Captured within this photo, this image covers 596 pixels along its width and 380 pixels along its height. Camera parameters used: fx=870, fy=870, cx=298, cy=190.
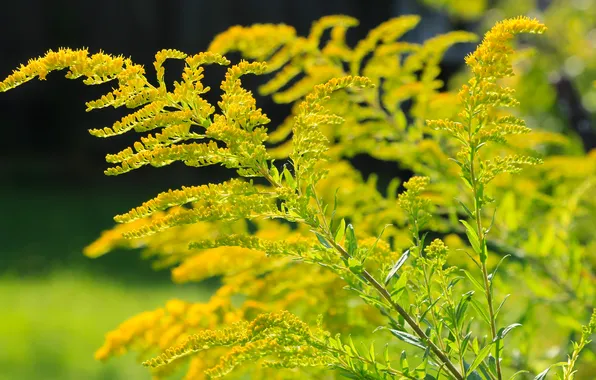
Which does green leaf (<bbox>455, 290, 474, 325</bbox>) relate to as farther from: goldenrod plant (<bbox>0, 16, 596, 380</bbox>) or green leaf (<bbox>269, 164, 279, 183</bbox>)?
green leaf (<bbox>269, 164, 279, 183</bbox>)

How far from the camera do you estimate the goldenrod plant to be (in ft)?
3.35

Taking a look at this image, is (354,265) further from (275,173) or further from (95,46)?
(95,46)

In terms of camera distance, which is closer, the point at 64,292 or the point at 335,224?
the point at 335,224

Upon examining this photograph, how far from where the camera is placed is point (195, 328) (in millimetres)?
1628

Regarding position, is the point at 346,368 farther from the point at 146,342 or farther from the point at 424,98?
the point at 424,98

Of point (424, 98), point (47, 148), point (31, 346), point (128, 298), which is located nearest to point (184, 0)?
point (47, 148)

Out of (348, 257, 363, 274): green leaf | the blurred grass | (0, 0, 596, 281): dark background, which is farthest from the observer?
(0, 0, 596, 281): dark background

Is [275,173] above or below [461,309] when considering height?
above

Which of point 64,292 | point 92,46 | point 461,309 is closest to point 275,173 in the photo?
point 461,309

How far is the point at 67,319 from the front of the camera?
4348mm

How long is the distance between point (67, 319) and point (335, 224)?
2.74 metres

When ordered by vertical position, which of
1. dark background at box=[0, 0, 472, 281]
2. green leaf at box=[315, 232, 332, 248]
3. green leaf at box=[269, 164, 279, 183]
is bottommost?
green leaf at box=[315, 232, 332, 248]

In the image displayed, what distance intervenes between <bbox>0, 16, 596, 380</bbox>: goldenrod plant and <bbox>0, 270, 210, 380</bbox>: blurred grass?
1790mm

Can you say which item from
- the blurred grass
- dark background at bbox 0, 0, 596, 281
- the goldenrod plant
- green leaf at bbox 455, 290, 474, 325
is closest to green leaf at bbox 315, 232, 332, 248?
the goldenrod plant
